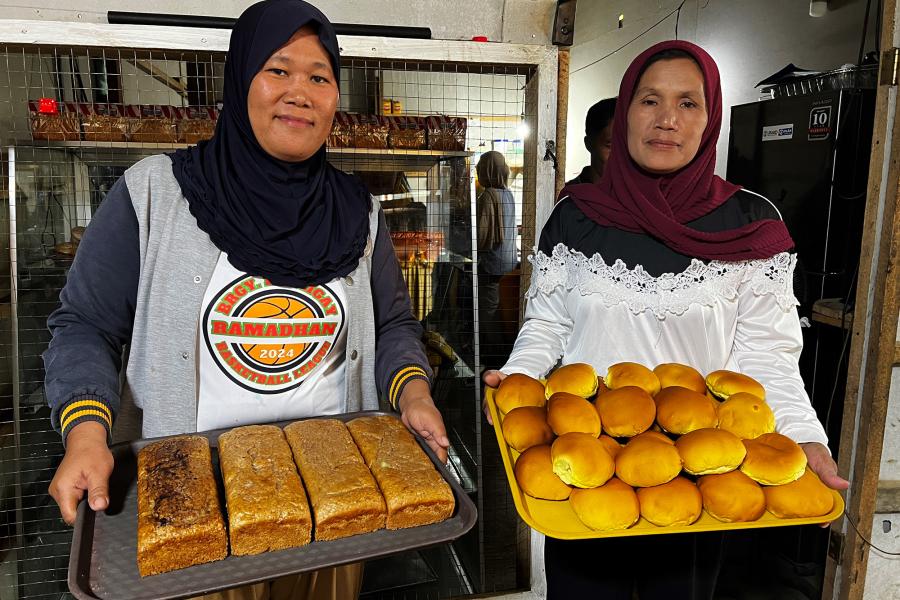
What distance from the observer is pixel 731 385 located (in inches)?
51.3

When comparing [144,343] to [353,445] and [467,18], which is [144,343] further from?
[467,18]

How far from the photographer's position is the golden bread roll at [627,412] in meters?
1.18

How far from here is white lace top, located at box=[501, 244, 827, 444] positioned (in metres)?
1.49

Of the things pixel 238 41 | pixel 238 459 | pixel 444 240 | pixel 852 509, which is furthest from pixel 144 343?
pixel 852 509

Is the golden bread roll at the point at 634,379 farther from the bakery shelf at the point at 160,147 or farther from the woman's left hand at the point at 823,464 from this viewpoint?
the bakery shelf at the point at 160,147

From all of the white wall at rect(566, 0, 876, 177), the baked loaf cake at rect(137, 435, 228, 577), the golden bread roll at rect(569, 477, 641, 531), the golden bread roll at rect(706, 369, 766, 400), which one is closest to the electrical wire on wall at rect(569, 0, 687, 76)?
the white wall at rect(566, 0, 876, 177)

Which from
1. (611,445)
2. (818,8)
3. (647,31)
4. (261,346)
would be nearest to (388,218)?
(261,346)

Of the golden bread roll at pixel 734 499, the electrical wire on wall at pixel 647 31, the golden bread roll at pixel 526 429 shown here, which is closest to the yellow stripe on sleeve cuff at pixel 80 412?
the golden bread roll at pixel 526 429

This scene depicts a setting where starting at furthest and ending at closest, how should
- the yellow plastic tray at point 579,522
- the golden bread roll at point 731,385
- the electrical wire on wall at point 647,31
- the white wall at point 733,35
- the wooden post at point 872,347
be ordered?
the electrical wire on wall at point 647,31, the white wall at point 733,35, the wooden post at point 872,347, the golden bread roll at point 731,385, the yellow plastic tray at point 579,522

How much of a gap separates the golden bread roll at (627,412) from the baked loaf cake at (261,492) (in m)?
0.60

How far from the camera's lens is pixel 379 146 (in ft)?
8.77

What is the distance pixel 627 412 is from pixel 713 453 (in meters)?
0.17

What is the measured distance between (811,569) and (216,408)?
3.05 meters

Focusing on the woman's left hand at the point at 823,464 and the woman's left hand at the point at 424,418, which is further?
the woman's left hand at the point at 424,418
